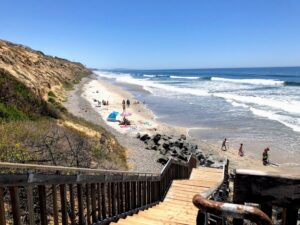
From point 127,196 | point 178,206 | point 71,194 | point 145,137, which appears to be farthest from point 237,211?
point 145,137

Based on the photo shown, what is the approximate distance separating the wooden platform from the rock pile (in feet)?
13.0

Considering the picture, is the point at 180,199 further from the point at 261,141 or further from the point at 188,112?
the point at 188,112

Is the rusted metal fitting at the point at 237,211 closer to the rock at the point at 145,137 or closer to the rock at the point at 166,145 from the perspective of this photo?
the rock at the point at 166,145

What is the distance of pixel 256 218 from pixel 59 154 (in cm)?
769

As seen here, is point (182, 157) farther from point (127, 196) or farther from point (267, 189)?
point (267, 189)

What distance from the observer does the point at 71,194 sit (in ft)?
14.6

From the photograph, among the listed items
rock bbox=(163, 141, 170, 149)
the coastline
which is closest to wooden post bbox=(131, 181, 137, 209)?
the coastline

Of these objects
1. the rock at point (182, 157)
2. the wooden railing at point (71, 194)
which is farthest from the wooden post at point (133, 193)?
the rock at point (182, 157)

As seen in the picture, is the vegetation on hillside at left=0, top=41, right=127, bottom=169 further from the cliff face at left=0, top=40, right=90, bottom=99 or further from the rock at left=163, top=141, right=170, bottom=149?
the rock at left=163, top=141, right=170, bottom=149

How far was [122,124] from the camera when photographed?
29781 millimetres

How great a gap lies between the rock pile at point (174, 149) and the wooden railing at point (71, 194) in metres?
9.67

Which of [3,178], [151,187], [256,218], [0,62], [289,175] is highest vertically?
[0,62]

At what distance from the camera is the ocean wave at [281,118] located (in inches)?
1099

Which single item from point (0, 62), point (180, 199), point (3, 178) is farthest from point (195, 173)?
point (0, 62)
